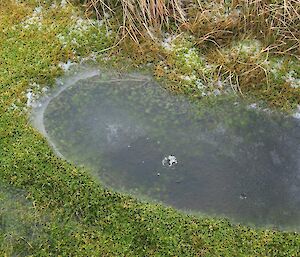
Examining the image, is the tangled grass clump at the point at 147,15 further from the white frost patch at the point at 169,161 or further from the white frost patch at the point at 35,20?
the white frost patch at the point at 169,161

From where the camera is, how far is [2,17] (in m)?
7.20

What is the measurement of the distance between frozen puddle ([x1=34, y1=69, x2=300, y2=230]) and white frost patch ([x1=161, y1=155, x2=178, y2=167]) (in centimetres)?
1

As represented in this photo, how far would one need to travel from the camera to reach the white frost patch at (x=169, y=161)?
6.05m

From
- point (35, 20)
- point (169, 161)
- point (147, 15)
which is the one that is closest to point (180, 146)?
point (169, 161)

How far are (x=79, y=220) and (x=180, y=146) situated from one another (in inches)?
57.4

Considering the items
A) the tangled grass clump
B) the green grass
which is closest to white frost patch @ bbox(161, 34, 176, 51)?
the tangled grass clump

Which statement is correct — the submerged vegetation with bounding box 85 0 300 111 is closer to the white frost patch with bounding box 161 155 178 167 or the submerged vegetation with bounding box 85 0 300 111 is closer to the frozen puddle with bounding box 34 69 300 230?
the frozen puddle with bounding box 34 69 300 230

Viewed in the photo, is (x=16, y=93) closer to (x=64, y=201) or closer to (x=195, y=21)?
(x=64, y=201)

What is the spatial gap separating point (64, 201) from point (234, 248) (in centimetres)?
194

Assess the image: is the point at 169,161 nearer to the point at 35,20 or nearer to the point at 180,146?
the point at 180,146

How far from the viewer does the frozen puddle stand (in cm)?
586

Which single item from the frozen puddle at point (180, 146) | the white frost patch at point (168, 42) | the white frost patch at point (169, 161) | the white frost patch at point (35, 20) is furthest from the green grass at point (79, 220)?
the white frost patch at point (168, 42)

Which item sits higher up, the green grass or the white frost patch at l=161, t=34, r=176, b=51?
the white frost patch at l=161, t=34, r=176, b=51

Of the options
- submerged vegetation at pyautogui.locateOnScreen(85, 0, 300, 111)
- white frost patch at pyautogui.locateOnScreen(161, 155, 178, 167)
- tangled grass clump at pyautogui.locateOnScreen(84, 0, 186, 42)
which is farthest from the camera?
tangled grass clump at pyautogui.locateOnScreen(84, 0, 186, 42)
